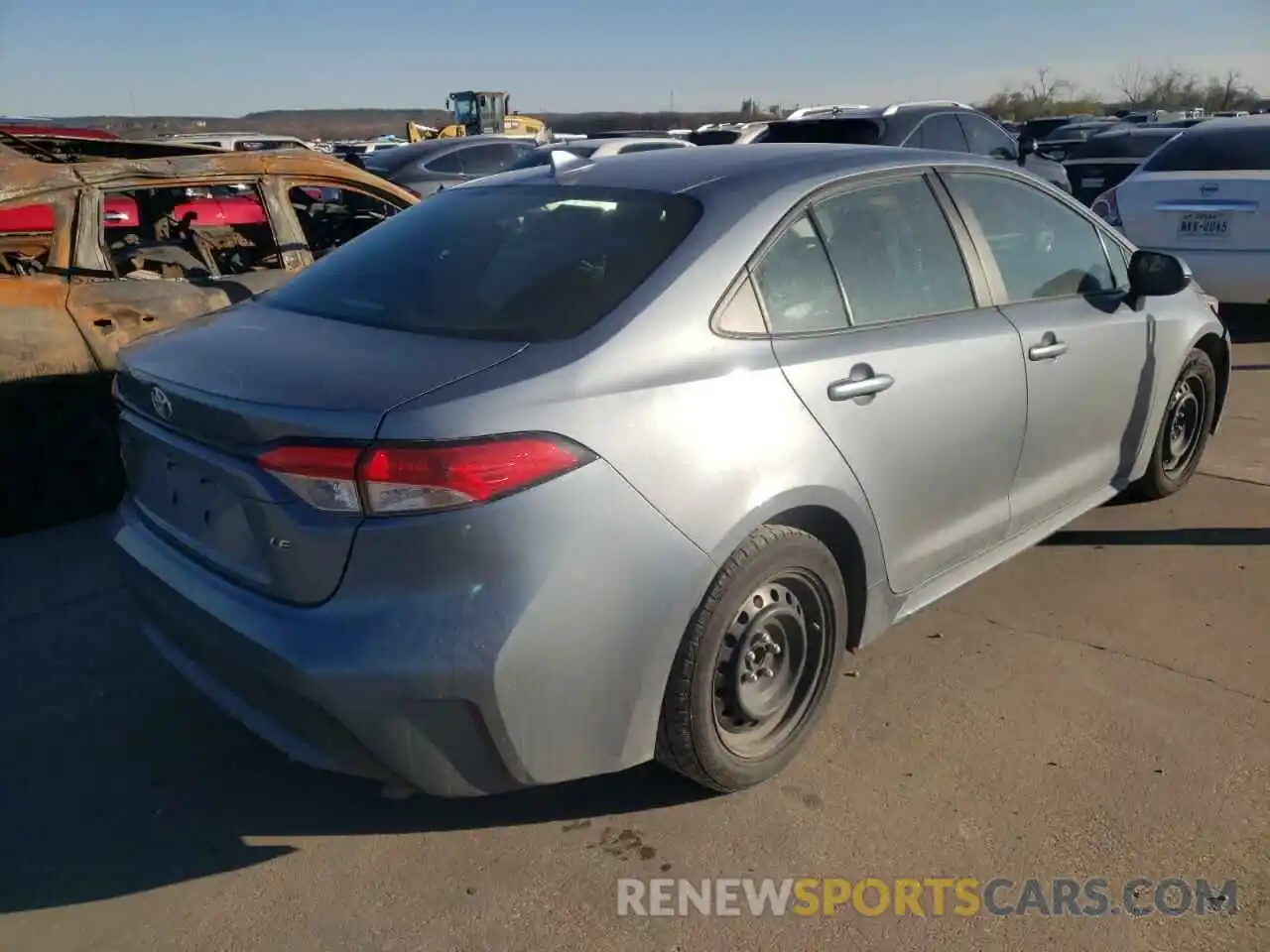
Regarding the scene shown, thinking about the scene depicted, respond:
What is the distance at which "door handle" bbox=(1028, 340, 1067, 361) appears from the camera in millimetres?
3643

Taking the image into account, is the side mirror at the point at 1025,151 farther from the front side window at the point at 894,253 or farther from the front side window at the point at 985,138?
the front side window at the point at 894,253

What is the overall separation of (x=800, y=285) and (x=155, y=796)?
2.26m

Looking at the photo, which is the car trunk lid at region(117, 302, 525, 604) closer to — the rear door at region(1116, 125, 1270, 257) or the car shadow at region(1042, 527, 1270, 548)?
the car shadow at region(1042, 527, 1270, 548)

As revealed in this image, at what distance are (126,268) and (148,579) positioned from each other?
3.45 meters

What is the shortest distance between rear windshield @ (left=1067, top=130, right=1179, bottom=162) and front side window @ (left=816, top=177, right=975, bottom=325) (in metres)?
11.1

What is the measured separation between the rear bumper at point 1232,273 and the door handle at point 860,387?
227 inches

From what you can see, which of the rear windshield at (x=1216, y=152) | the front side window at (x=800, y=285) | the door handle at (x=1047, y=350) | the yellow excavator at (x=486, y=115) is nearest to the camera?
the front side window at (x=800, y=285)

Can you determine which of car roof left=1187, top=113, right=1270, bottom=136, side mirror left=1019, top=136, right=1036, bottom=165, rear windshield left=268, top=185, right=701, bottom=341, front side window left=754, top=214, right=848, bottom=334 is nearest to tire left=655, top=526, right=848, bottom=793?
front side window left=754, top=214, right=848, bottom=334

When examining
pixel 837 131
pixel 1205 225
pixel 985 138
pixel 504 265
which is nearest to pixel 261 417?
pixel 504 265

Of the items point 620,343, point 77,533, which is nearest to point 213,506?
point 620,343

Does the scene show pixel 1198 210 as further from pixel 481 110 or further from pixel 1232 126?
pixel 481 110

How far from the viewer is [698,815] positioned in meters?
2.89

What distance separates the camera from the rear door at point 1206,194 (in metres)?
7.64

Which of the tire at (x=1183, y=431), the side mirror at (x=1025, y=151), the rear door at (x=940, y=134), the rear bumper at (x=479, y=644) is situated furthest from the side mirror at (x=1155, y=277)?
the side mirror at (x=1025, y=151)
